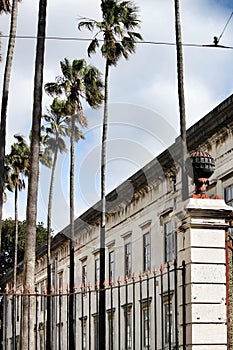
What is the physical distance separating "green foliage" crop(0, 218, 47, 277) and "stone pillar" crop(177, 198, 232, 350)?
201 feet

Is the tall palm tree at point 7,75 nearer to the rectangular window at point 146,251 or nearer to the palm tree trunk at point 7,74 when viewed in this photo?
the palm tree trunk at point 7,74

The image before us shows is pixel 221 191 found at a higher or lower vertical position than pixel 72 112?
lower

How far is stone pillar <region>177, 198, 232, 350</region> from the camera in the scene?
969cm

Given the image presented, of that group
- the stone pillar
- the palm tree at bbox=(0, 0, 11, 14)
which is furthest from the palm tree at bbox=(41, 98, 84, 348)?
the stone pillar

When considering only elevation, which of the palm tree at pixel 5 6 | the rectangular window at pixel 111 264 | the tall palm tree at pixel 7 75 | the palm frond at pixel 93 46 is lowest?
the rectangular window at pixel 111 264

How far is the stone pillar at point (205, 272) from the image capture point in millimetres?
9688

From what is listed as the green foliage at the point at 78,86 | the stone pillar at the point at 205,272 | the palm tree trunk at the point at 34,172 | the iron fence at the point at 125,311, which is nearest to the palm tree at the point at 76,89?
the green foliage at the point at 78,86

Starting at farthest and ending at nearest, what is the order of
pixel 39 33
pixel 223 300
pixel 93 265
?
pixel 93 265, pixel 39 33, pixel 223 300

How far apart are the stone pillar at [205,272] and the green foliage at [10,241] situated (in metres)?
61.1

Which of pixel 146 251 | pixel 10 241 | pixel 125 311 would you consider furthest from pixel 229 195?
pixel 10 241

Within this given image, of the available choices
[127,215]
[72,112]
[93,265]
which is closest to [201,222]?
[127,215]

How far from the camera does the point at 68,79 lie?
38844mm

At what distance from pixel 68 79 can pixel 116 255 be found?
309 inches

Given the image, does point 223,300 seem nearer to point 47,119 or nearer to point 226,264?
point 226,264
